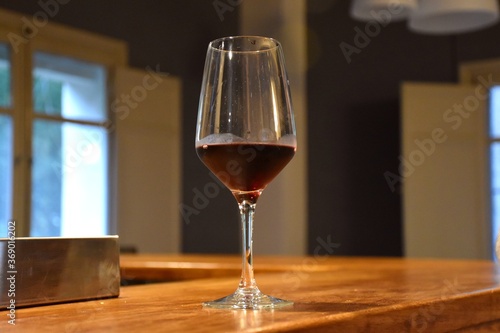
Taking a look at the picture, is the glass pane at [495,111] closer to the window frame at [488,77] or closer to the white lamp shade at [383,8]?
the window frame at [488,77]

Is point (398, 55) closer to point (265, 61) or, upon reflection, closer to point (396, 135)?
point (396, 135)

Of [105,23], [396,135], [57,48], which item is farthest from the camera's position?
[396,135]

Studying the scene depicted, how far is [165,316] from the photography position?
0.64 meters

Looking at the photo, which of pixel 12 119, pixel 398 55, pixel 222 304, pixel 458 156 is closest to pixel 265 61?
pixel 222 304

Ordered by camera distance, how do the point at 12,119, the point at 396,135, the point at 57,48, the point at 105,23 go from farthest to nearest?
1. the point at 396,135
2. the point at 105,23
3. the point at 57,48
4. the point at 12,119

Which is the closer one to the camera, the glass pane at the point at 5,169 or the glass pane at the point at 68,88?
the glass pane at the point at 5,169

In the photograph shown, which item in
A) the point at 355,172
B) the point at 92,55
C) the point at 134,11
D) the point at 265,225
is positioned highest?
the point at 134,11

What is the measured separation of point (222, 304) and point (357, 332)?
0.46ft

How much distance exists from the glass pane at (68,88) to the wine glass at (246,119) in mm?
4307

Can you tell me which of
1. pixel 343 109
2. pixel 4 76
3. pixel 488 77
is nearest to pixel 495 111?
pixel 488 77

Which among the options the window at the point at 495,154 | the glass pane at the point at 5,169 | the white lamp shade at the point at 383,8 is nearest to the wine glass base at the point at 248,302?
the white lamp shade at the point at 383,8

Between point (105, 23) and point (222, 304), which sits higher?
point (105, 23)

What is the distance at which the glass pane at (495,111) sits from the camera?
20.1 feet

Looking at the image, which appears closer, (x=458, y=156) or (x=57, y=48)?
(x=57, y=48)
